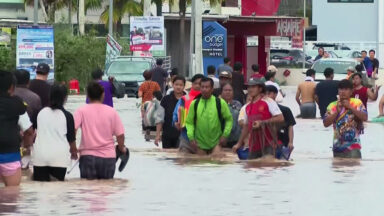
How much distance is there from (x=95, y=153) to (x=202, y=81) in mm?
3916

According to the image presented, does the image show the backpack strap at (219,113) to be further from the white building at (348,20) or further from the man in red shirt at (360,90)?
the white building at (348,20)

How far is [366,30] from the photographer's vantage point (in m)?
109

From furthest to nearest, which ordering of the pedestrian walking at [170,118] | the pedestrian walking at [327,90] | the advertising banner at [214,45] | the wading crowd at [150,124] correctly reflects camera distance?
the advertising banner at [214,45]
the pedestrian walking at [327,90]
the pedestrian walking at [170,118]
the wading crowd at [150,124]

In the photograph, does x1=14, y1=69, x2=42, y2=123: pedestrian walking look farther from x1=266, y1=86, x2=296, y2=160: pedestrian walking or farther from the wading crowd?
x1=266, y1=86, x2=296, y2=160: pedestrian walking

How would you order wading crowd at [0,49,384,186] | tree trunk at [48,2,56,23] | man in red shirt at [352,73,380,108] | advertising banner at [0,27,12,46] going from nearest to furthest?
wading crowd at [0,49,384,186] → man in red shirt at [352,73,380,108] → advertising banner at [0,27,12,46] → tree trunk at [48,2,56,23]

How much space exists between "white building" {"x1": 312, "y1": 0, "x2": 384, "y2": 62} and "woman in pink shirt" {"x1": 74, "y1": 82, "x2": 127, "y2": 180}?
91.0 m

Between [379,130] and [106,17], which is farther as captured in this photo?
[106,17]

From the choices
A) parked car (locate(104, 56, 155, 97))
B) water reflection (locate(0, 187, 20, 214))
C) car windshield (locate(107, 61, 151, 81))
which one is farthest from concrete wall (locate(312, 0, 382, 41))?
water reflection (locate(0, 187, 20, 214))

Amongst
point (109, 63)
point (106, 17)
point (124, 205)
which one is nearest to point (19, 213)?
point (124, 205)

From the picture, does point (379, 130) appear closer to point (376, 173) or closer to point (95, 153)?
point (376, 173)

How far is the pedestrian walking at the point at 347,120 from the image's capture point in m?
19.8

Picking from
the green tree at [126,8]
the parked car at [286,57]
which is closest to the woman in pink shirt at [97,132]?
the parked car at [286,57]

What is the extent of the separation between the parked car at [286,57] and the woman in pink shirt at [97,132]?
62371mm

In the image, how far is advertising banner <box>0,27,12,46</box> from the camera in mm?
51969
